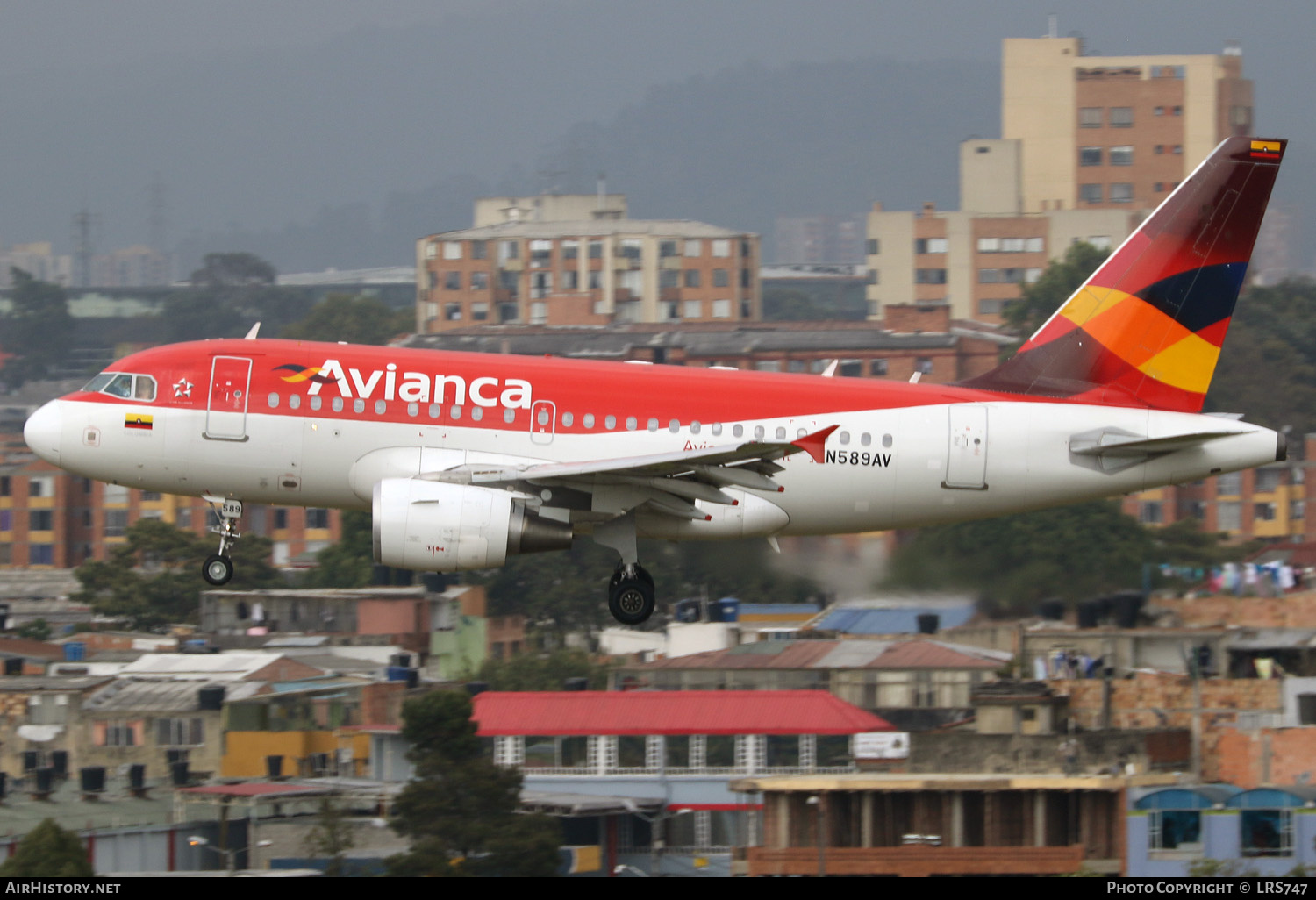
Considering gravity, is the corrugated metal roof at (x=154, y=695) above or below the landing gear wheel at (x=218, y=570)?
below

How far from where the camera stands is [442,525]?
1117 inches

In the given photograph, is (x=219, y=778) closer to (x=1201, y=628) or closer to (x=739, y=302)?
(x=1201, y=628)

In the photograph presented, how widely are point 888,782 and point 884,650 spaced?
46.7 feet

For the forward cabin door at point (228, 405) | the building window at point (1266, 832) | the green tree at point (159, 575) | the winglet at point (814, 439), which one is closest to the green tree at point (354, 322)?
the green tree at point (159, 575)

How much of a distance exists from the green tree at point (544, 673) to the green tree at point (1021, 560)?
17.1 meters

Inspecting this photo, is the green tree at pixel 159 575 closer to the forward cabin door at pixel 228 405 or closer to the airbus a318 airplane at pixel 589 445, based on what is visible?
the airbus a318 airplane at pixel 589 445

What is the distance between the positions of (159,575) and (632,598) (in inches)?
2195

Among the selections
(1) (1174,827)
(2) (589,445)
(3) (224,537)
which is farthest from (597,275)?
(2) (589,445)

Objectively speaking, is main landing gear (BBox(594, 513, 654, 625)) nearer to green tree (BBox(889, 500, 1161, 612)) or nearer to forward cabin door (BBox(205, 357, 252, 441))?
forward cabin door (BBox(205, 357, 252, 441))

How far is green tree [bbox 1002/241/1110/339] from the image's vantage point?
133375 millimetres

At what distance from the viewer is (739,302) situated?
171 meters

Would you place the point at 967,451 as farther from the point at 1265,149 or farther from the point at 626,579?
the point at 1265,149

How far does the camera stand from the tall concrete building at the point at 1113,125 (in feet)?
578
